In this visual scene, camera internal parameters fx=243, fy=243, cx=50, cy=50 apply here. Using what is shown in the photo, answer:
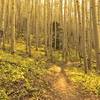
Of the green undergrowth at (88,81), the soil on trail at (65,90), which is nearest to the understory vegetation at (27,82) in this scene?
the green undergrowth at (88,81)

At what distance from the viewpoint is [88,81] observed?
523 inches

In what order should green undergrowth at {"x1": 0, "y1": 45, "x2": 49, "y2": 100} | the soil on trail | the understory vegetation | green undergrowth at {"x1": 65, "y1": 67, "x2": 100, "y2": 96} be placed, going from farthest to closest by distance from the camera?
green undergrowth at {"x1": 65, "y1": 67, "x2": 100, "y2": 96} < the soil on trail < the understory vegetation < green undergrowth at {"x1": 0, "y1": 45, "x2": 49, "y2": 100}

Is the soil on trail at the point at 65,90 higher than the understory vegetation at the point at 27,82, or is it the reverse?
the understory vegetation at the point at 27,82

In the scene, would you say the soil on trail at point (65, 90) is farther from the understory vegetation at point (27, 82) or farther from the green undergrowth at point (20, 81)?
the green undergrowth at point (20, 81)

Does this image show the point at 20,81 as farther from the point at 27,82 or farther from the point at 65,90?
the point at 65,90

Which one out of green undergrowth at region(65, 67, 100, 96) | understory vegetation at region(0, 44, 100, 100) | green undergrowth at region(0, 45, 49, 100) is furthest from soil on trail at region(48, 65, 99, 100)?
green undergrowth at region(0, 45, 49, 100)

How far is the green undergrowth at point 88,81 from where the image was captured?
12258 millimetres

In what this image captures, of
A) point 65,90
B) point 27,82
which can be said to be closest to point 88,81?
point 65,90

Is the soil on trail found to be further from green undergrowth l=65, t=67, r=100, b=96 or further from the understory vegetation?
green undergrowth l=65, t=67, r=100, b=96

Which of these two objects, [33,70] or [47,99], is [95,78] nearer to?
[33,70]

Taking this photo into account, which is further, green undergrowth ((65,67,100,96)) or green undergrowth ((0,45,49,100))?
green undergrowth ((65,67,100,96))

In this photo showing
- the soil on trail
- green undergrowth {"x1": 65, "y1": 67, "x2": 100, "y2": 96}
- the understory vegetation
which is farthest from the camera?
green undergrowth {"x1": 65, "y1": 67, "x2": 100, "y2": 96}

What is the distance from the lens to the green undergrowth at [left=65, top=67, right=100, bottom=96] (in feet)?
40.2

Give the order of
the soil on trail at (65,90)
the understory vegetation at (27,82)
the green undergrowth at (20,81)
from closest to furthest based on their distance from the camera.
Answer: the green undergrowth at (20,81) < the understory vegetation at (27,82) < the soil on trail at (65,90)
